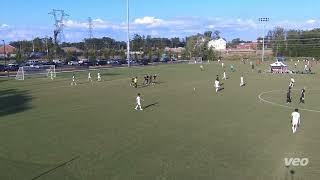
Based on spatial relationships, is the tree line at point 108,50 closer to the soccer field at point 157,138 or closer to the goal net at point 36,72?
the goal net at point 36,72

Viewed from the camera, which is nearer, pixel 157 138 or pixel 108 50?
pixel 157 138

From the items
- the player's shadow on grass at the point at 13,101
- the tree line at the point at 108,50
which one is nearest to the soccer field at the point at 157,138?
the player's shadow on grass at the point at 13,101

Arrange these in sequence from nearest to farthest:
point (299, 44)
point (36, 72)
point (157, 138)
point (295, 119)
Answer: point (157, 138) < point (295, 119) < point (36, 72) < point (299, 44)

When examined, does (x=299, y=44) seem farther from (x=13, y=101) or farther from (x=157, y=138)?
(x=157, y=138)

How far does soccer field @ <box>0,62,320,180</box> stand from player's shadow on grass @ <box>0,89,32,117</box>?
0.10m

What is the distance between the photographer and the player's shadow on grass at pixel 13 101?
38.5 meters

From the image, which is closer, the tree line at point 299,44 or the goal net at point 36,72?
the goal net at point 36,72

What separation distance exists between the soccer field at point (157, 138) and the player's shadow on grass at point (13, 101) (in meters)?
0.10

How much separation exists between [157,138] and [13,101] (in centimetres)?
2271

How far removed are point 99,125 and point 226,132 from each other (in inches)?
327

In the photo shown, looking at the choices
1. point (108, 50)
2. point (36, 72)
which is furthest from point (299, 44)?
point (36, 72)

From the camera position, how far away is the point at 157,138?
26.6m

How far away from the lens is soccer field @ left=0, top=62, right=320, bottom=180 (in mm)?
20047

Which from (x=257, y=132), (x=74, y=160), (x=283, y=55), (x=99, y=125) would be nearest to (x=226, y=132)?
(x=257, y=132)
